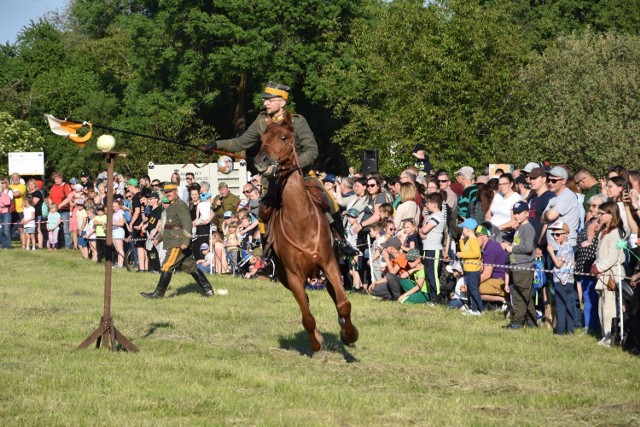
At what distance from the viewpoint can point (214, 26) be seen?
54.3 meters

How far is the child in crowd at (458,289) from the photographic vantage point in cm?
1862

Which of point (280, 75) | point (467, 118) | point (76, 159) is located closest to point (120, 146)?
point (76, 159)

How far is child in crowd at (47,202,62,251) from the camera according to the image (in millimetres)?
33688

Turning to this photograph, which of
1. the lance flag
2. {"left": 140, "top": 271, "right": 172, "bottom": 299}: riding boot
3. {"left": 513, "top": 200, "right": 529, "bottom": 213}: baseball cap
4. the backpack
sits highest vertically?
the lance flag

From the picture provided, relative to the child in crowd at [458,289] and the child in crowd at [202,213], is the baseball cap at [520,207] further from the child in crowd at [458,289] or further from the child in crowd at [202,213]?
the child in crowd at [202,213]

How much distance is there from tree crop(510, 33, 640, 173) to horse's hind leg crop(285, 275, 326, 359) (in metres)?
36.3

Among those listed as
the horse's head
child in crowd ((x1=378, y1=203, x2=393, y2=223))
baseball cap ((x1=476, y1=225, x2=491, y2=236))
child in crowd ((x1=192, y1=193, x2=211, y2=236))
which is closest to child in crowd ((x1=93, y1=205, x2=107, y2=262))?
child in crowd ((x1=192, y1=193, x2=211, y2=236))

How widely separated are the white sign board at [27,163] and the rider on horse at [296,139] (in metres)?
35.7

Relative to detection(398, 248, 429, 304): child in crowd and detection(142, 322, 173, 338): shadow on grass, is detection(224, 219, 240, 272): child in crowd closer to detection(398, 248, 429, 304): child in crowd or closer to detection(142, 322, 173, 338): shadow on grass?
detection(398, 248, 429, 304): child in crowd

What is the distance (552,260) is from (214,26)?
40.5m

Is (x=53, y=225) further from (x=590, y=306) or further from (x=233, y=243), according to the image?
(x=590, y=306)

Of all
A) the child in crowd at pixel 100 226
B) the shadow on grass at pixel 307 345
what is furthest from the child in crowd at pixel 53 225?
the shadow on grass at pixel 307 345

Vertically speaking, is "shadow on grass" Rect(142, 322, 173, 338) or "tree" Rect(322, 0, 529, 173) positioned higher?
"tree" Rect(322, 0, 529, 173)

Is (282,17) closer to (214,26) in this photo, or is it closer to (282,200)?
(214,26)
